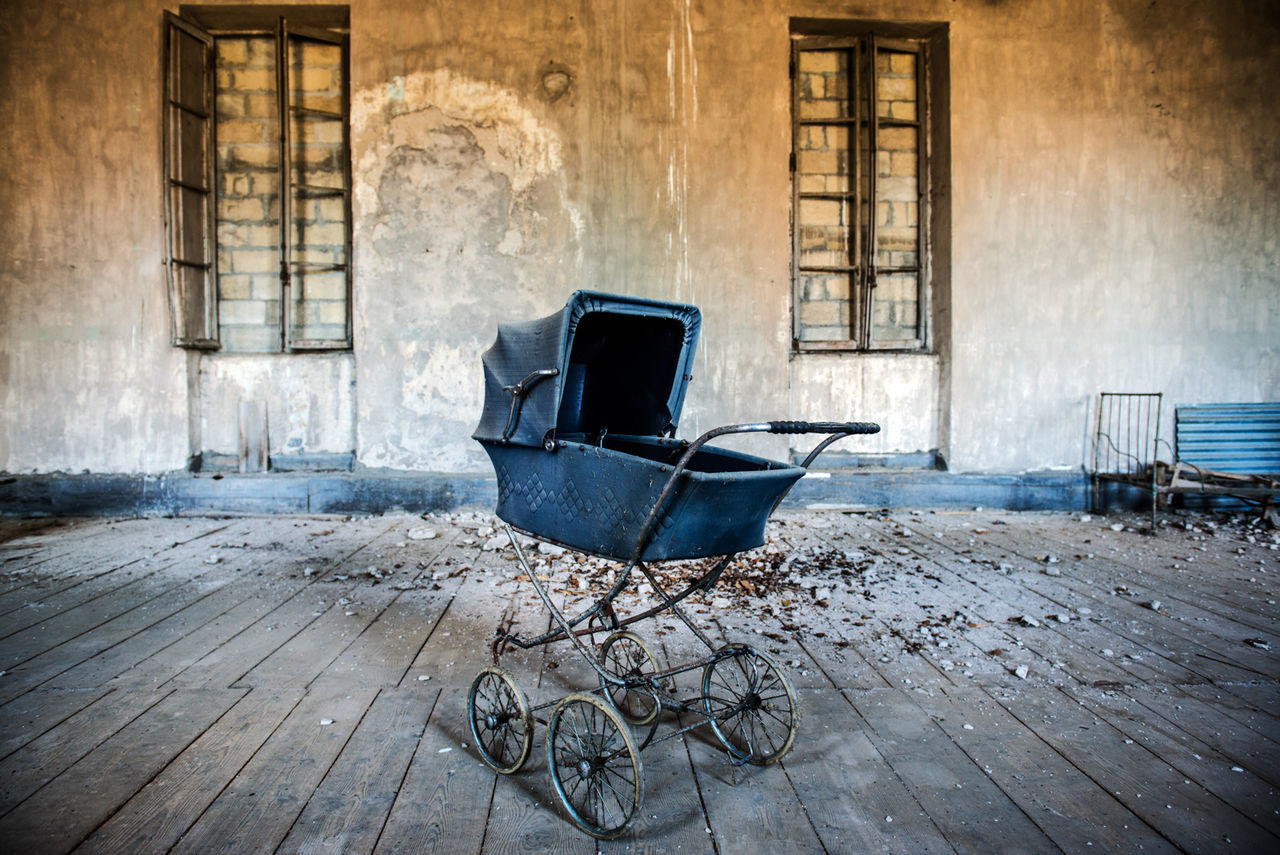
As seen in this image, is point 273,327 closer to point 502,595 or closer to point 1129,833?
point 502,595

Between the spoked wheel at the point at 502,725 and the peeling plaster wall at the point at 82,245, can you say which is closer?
the spoked wheel at the point at 502,725

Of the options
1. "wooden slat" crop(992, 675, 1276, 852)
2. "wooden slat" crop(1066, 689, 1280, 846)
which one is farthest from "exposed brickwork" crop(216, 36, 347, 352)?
"wooden slat" crop(1066, 689, 1280, 846)

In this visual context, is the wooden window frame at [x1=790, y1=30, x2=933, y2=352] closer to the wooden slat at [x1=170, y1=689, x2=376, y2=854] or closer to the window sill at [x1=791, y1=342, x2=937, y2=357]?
the window sill at [x1=791, y1=342, x2=937, y2=357]

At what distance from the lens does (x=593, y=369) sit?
89.7 inches

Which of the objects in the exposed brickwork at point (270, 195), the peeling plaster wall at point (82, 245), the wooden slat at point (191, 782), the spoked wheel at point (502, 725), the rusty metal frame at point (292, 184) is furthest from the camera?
the exposed brickwork at point (270, 195)

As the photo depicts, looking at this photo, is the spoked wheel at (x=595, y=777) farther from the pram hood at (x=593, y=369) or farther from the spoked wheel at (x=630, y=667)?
the pram hood at (x=593, y=369)

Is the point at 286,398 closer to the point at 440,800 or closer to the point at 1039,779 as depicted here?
the point at 440,800

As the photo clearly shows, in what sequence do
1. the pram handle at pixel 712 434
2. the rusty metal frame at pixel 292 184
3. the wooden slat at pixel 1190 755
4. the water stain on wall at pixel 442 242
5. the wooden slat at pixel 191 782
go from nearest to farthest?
the pram handle at pixel 712 434
the wooden slat at pixel 191 782
the wooden slat at pixel 1190 755
the water stain on wall at pixel 442 242
the rusty metal frame at pixel 292 184

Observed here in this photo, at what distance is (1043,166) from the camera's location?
17.0 ft

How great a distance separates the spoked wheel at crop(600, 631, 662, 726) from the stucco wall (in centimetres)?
305

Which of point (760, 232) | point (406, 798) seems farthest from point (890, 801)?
point (760, 232)

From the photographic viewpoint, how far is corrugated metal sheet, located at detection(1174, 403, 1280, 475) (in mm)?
5148

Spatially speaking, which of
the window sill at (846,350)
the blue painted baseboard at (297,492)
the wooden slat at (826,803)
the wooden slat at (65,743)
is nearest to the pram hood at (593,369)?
the wooden slat at (826,803)

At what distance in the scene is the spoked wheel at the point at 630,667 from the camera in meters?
2.06
